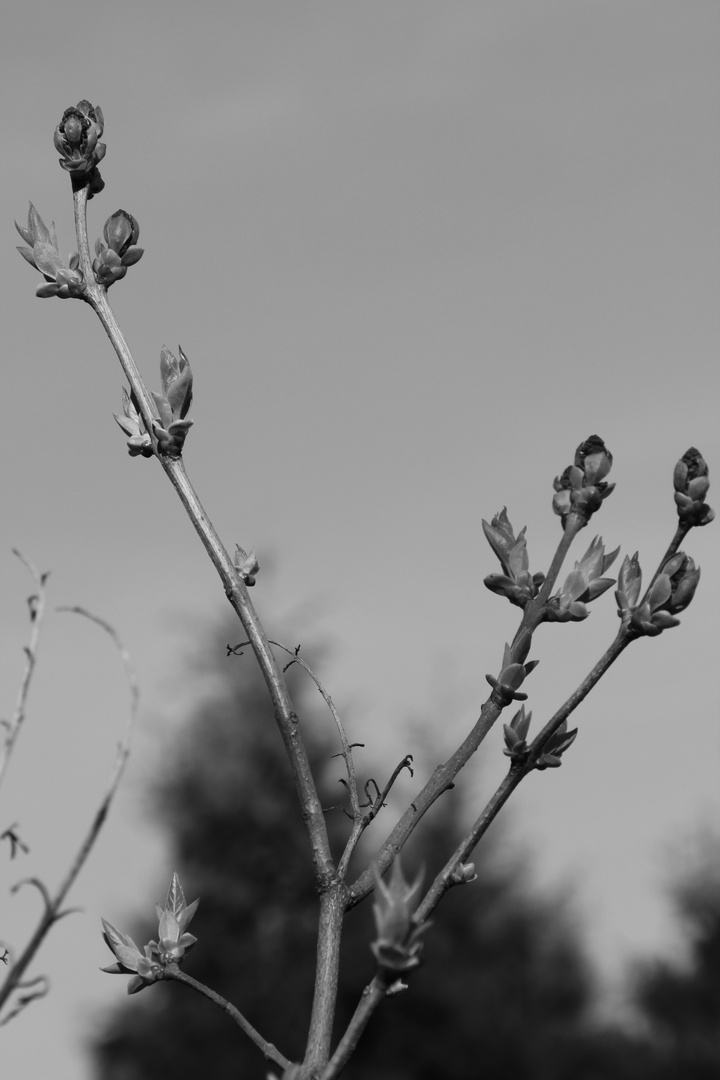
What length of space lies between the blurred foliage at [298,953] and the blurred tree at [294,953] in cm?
3

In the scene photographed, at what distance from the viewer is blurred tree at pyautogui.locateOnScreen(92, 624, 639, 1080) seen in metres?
21.4

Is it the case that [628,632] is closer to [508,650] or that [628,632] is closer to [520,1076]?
[508,650]

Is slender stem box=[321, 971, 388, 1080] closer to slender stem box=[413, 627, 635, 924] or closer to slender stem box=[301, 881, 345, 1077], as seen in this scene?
slender stem box=[301, 881, 345, 1077]

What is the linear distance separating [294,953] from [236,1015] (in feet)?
71.9

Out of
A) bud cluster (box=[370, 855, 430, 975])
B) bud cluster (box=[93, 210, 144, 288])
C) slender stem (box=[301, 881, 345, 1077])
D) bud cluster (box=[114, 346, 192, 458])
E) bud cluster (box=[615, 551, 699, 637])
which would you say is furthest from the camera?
bud cluster (box=[93, 210, 144, 288])

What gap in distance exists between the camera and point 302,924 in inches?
899

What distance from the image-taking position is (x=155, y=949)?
4.87 feet

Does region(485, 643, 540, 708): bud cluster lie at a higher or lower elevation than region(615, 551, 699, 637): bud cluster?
lower

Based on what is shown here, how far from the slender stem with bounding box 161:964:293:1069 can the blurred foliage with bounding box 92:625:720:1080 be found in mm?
19596

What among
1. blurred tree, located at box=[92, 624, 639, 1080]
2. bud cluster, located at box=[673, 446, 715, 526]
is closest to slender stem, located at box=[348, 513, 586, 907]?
bud cluster, located at box=[673, 446, 715, 526]

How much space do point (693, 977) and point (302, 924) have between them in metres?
11.4

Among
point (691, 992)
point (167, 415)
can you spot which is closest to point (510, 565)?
point (167, 415)

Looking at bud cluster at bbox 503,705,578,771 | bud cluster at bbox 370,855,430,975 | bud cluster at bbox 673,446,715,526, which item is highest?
bud cluster at bbox 673,446,715,526

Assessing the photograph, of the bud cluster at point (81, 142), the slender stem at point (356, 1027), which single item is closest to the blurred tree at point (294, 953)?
the bud cluster at point (81, 142)
